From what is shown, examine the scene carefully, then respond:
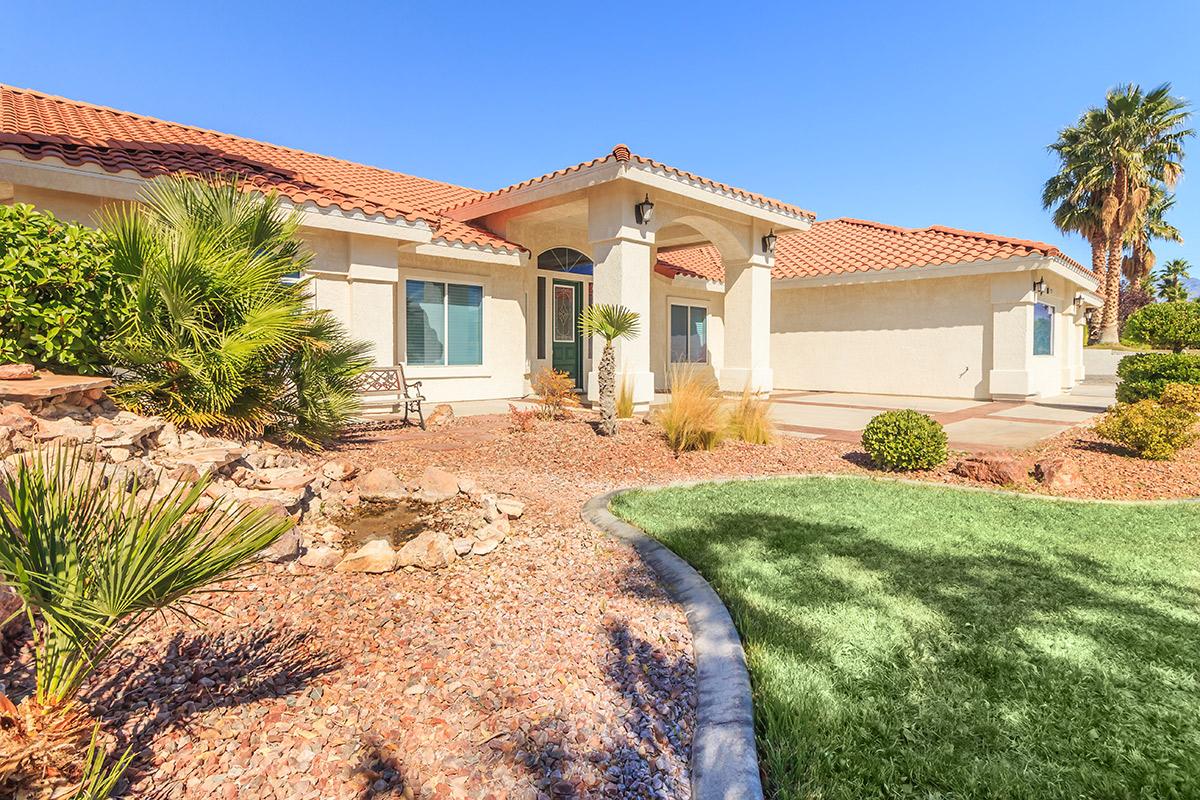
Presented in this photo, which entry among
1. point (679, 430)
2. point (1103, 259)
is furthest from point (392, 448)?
point (1103, 259)

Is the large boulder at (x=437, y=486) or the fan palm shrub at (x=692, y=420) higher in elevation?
the fan palm shrub at (x=692, y=420)

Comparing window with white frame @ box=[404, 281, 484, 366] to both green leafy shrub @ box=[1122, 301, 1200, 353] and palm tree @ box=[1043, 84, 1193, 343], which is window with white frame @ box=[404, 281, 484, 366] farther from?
palm tree @ box=[1043, 84, 1193, 343]

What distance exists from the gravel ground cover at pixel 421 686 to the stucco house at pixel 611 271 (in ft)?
23.0

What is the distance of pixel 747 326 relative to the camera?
48.0 ft

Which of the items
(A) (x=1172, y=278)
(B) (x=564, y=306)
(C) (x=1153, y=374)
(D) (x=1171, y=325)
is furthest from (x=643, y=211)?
(A) (x=1172, y=278)

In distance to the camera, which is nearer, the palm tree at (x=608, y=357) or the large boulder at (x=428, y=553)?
the large boulder at (x=428, y=553)

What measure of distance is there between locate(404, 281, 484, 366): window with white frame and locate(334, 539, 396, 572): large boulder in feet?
29.2

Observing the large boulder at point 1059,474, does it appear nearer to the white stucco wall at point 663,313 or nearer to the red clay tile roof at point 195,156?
the red clay tile roof at point 195,156

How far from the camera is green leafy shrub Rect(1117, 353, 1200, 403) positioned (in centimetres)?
1080

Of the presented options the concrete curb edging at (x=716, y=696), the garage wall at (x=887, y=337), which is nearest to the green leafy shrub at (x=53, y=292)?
the concrete curb edging at (x=716, y=696)

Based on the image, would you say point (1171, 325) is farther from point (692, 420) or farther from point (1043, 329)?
point (692, 420)

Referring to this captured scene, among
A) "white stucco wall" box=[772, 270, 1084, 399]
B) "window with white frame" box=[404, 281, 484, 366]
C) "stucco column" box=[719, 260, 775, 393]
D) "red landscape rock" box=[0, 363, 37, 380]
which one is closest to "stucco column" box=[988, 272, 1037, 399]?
"white stucco wall" box=[772, 270, 1084, 399]

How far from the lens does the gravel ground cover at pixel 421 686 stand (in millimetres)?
2158

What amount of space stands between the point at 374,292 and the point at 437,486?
21.0 ft
